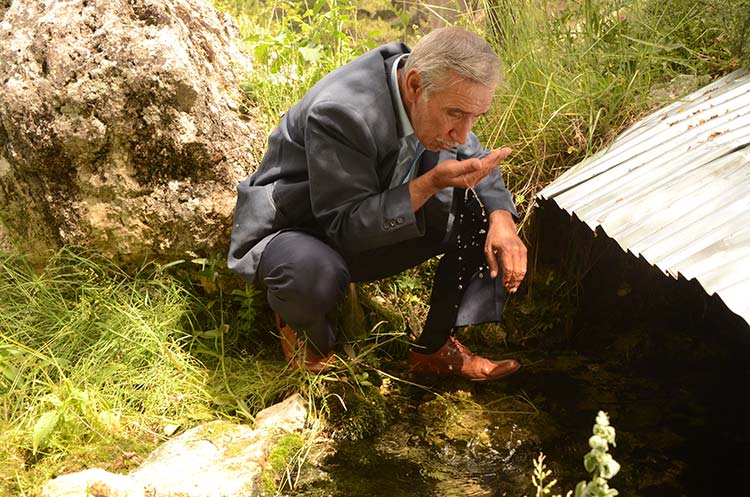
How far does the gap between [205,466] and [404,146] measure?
1.55m

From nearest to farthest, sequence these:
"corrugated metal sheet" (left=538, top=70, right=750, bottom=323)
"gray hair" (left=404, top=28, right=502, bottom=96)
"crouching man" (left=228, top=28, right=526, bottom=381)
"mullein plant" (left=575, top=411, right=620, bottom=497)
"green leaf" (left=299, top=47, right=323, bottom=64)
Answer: "mullein plant" (left=575, top=411, right=620, bottom=497) → "corrugated metal sheet" (left=538, top=70, right=750, bottom=323) → "gray hair" (left=404, top=28, right=502, bottom=96) → "crouching man" (left=228, top=28, right=526, bottom=381) → "green leaf" (left=299, top=47, right=323, bottom=64)

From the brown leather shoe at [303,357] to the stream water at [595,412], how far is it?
37cm

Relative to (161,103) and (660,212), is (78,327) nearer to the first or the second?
(161,103)

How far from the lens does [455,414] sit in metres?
3.48

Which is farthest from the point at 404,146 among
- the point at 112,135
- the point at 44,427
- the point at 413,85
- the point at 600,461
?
the point at 600,461

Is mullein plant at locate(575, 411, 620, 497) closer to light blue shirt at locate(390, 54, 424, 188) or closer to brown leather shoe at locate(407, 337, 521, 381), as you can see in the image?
light blue shirt at locate(390, 54, 424, 188)

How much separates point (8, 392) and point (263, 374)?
1158mm

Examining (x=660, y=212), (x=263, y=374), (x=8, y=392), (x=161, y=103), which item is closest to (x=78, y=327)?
(x=8, y=392)

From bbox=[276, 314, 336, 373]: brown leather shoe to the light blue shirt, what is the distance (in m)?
0.87

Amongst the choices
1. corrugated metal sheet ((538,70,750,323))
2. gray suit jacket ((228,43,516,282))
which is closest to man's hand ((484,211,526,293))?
gray suit jacket ((228,43,516,282))

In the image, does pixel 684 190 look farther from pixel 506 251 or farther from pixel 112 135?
pixel 112 135

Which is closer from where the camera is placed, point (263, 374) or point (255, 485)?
point (255, 485)

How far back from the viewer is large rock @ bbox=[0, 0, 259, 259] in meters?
3.63

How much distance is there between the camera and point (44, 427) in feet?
10.3
